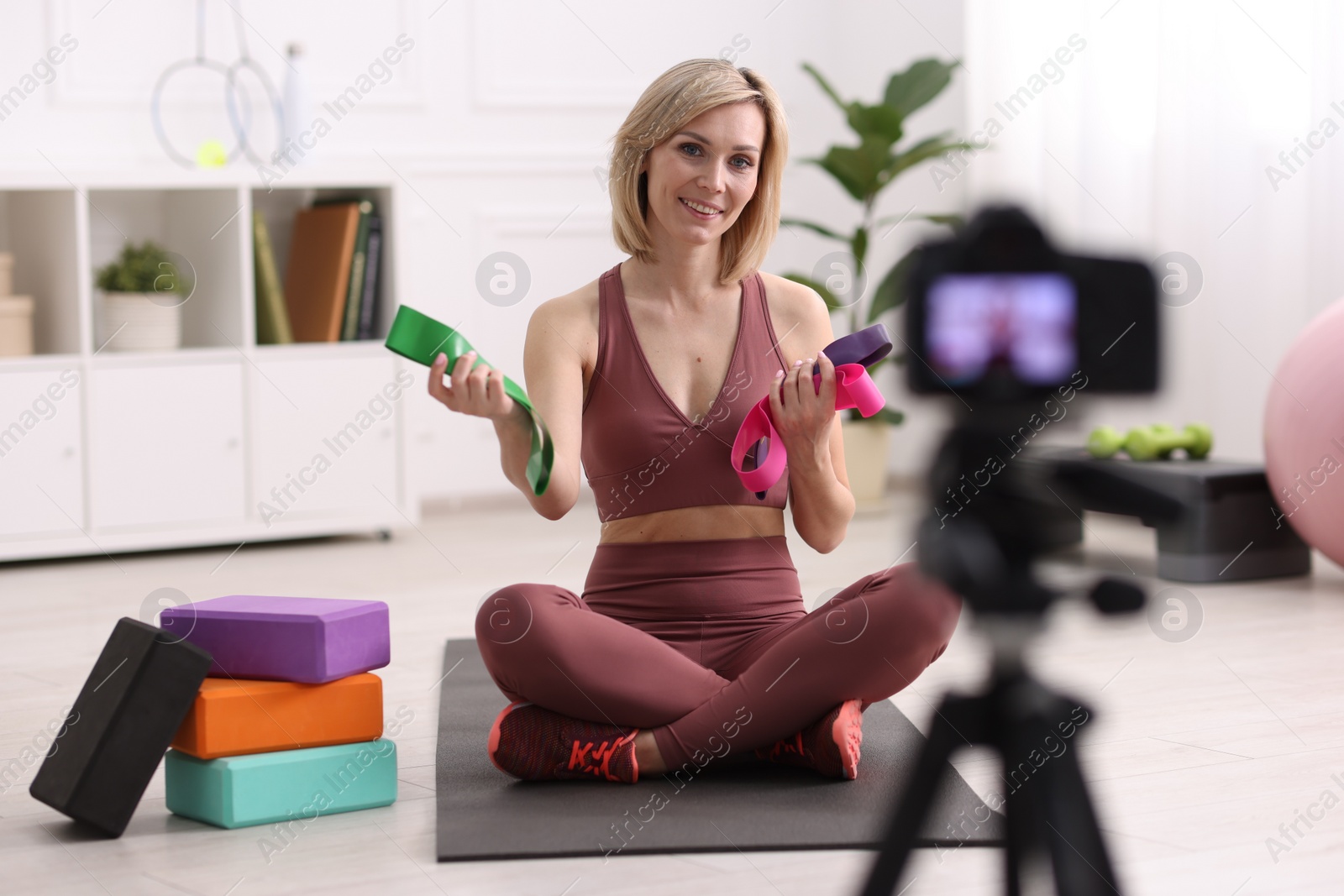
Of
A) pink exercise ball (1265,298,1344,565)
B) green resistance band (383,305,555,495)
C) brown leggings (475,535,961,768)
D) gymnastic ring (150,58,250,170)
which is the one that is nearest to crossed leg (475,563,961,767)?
brown leggings (475,535,961,768)

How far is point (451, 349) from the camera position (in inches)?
52.6

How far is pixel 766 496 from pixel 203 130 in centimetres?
231

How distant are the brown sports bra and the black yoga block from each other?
0.49m

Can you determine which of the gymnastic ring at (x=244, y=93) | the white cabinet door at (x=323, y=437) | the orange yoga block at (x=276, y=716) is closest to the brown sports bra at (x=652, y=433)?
the orange yoga block at (x=276, y=716)

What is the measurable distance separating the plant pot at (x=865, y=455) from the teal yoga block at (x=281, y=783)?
225 centimetres

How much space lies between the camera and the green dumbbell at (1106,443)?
3.05 meters

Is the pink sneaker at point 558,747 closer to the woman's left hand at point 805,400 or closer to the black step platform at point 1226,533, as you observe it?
the woman's left hand at point 805,400

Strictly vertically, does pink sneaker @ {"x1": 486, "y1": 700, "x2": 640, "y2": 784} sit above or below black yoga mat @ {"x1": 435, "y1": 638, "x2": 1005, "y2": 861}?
above

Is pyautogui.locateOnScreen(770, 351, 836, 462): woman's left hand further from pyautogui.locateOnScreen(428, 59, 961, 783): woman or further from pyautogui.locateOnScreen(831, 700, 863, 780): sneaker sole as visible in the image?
pyautogui.locateOnScreen(831, 700, 863, 780): sneaker sole

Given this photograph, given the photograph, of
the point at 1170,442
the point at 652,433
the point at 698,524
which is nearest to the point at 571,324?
the point at 652,433

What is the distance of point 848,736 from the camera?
1.56 meters

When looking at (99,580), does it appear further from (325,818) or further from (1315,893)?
(1315,893)

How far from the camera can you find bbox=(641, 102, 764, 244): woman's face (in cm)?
162

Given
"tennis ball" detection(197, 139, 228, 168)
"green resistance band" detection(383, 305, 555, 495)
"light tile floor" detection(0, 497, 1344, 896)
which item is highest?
"tennis ball" detection(197, 139, 228, 168)
